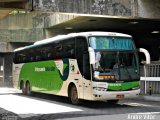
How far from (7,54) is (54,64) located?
2374 centimetres

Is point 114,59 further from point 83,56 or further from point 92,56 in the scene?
point 83,56

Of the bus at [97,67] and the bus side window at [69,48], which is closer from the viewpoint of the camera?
the bus at [97,67]

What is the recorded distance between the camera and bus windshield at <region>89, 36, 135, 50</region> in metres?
16.8

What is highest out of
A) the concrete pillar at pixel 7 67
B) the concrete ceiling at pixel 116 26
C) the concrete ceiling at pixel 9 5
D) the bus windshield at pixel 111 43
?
the concrete ceiling at pixel 9 5

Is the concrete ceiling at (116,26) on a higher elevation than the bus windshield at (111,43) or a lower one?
higher

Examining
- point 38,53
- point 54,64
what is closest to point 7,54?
point 38,53

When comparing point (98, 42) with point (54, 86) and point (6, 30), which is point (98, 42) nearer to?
point (54, 86)

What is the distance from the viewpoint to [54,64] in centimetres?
2112

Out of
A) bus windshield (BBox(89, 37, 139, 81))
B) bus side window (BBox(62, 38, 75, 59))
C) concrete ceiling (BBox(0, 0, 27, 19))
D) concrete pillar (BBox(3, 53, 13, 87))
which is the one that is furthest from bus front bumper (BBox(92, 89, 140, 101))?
concrete pillar (BBox(3, 53, 13, 87))

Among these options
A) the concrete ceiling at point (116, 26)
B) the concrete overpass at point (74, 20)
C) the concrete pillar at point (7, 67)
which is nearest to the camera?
the concrete overpass at point (74, 20)

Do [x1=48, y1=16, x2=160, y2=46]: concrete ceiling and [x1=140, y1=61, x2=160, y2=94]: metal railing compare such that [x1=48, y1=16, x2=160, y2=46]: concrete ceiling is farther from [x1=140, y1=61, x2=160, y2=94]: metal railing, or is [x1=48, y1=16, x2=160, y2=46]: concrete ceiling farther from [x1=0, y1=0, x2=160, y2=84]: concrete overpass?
[x1=140, y1=61, x2=160, y2=94]: metal railing

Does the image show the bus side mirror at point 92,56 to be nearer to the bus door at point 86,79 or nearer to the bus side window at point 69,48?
the bus door at point 86,79

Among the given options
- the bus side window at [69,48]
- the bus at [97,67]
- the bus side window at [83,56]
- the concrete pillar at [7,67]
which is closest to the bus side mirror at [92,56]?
the bus at [97,67]

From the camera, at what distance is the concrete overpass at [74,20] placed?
2153 cm
